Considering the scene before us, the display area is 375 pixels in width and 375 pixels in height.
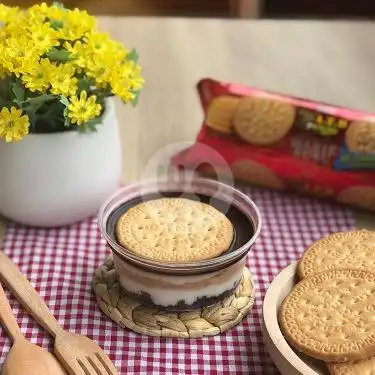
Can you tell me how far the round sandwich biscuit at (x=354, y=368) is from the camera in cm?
73

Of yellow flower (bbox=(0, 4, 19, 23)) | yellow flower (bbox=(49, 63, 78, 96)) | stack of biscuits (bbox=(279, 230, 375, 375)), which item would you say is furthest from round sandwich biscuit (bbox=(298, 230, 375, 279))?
yellow flower (bbox=(0, 4, 19, 23))

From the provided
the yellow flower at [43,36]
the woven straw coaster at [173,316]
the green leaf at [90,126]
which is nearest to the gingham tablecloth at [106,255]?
the woven straw coaster at [173,316]

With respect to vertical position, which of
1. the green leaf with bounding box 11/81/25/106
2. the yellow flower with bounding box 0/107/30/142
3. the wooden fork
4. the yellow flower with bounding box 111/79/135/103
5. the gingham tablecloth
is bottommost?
the gingham tablecloth

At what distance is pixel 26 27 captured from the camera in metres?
0.94

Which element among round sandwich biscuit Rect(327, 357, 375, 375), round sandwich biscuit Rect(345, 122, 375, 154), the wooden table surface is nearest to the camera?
round sandwich biscuit Rect(327, 357, 375, 375)

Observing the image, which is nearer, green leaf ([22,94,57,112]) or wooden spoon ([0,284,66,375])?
wooden spoon ([0,284,66,375])

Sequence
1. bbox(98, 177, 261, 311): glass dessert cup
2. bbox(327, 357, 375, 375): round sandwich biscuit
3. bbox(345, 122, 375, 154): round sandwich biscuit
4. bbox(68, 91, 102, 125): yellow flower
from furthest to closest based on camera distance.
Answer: bbox(345, 122, 375, 154): round sandwich biscuit, bbox(68, 91, 102, 125): yellow flower, bbox(98, 177, 261, 311): glass dessert cup, bbox(327, 357, 375, 375): round sandwich biscuit

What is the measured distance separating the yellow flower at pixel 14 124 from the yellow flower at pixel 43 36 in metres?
0.08

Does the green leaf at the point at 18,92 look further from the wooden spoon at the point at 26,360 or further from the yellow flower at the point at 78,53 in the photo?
the wooden spoon at the point at 26,360

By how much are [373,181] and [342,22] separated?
0.59 metres

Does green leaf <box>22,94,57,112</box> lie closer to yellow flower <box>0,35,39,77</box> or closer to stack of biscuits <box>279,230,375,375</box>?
yellow flower <box>0,35,39,77</box>

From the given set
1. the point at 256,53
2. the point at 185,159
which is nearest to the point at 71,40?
the point at 185,159

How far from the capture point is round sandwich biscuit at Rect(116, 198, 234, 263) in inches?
33.6

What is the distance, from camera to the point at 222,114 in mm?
1161
